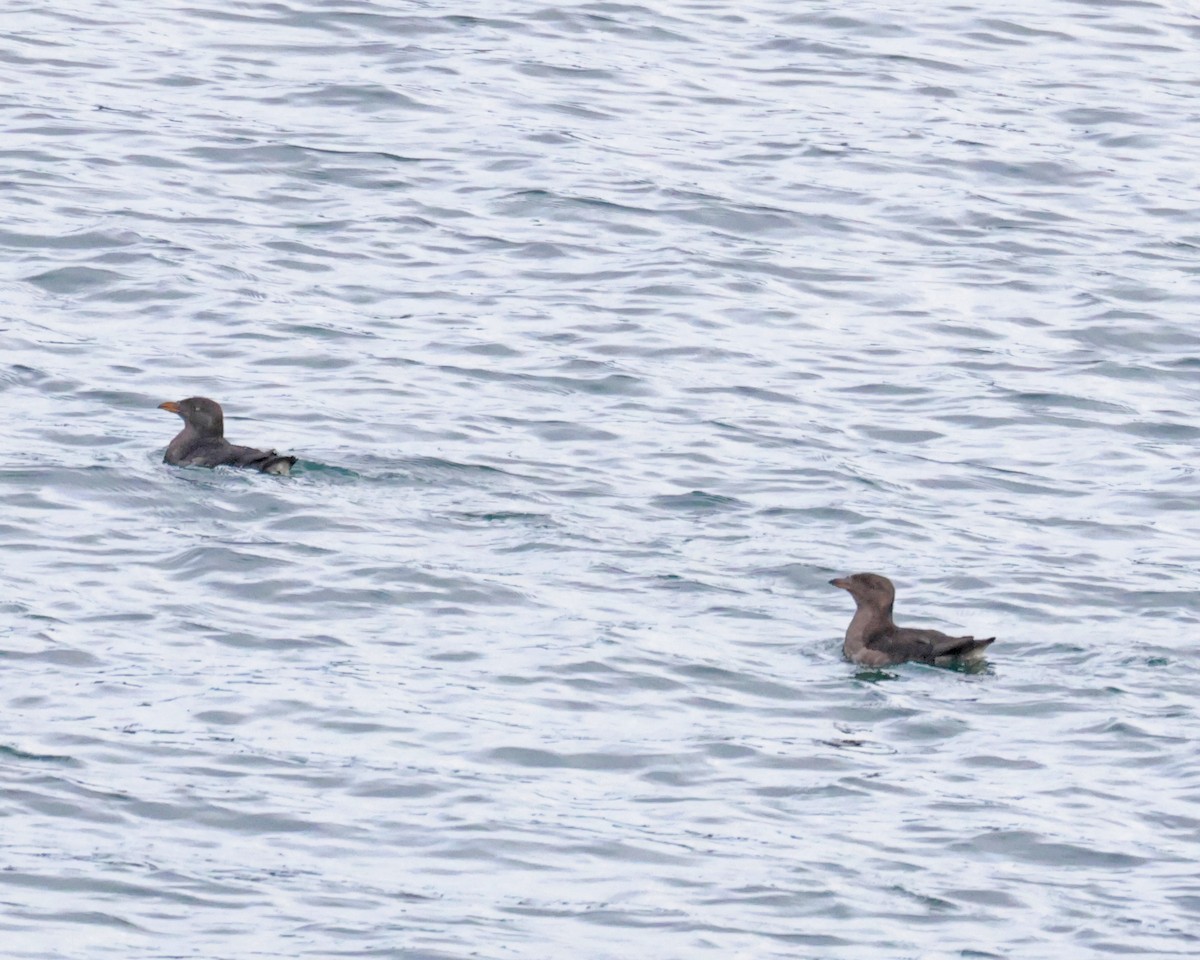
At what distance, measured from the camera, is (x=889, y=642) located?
1321cm

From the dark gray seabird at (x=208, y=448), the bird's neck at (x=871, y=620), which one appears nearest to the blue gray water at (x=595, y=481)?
the dark gray seabird at (x=208, y=448)

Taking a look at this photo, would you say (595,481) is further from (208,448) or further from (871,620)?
(871,620)

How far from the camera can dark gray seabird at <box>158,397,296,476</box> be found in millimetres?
15547

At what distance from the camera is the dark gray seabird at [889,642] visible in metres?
13.1

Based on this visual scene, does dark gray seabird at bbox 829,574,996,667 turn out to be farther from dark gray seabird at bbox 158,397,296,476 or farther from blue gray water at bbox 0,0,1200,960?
dark gray seabird at bbox 158,397,296,476

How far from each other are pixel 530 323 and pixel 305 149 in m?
4.67

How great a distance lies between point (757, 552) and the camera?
1476 centimetres

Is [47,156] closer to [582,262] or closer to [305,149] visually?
[305,149]

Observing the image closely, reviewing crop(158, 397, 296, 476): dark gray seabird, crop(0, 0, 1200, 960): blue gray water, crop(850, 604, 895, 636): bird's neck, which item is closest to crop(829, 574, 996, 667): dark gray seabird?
crop(850, 604, 895, 636): bird's neck

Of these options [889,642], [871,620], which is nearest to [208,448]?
[871,620]

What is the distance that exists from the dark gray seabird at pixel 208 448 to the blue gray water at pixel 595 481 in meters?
0.16

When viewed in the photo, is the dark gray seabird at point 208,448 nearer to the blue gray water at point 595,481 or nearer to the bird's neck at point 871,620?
the blue gray water at point 595,481

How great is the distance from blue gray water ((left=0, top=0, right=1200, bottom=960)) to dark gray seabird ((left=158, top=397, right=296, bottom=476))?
0.52 feet

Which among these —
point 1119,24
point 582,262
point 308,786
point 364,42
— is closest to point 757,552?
point 308,786
